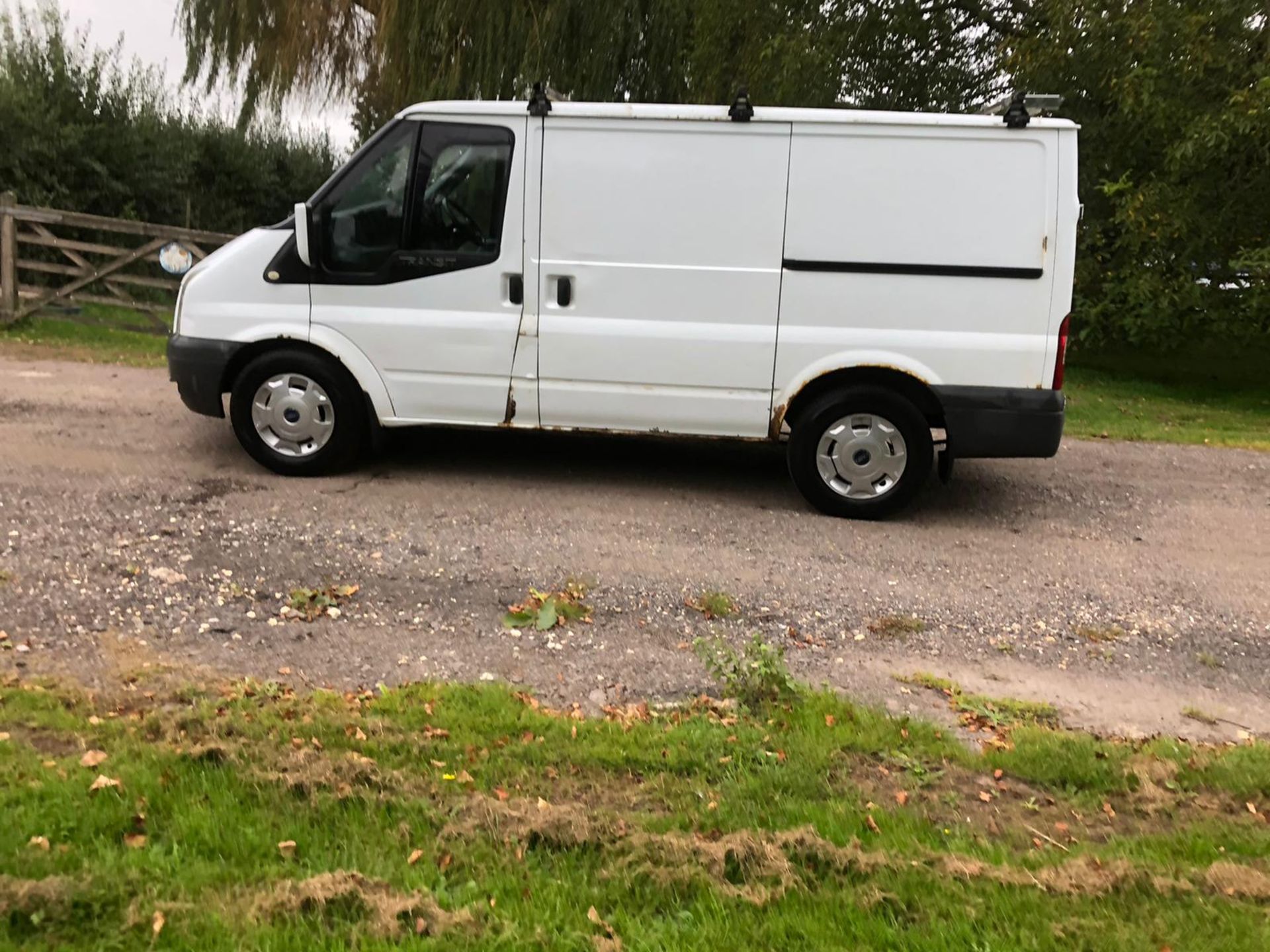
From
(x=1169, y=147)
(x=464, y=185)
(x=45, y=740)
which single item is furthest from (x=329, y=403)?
(x=1169, y=147)

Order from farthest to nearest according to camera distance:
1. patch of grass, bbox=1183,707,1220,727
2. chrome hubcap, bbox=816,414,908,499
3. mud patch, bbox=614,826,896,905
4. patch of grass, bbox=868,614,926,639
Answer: chrome hubcap, bbox=816,414,908,499 → patch of grass, bbox=868,614,926,639 → patch of grass, bbox=1183,707,1220,727 → mud patch, bbox=614,826,896,905

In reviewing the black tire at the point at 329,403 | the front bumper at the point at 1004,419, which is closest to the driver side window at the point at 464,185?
the black tire at the point at 329,403

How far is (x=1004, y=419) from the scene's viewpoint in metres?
6.03

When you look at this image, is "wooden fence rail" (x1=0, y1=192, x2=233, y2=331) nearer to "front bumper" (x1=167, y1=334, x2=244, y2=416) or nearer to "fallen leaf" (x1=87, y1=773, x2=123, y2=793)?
"front bumper" (x1=167, y1=334, x2=244, y2=416)

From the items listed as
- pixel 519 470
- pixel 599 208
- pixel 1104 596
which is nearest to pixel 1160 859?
pixel 1104 596

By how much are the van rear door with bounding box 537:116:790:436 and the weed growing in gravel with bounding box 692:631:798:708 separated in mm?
2462

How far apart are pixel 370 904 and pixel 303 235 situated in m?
4.67

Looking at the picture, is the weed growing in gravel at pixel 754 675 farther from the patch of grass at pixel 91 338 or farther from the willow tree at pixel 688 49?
the willow tree at pixel 688 49

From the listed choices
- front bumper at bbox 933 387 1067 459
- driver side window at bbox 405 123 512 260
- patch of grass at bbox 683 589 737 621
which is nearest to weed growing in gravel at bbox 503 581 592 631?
patch of grass at bbox 683 589 737 621

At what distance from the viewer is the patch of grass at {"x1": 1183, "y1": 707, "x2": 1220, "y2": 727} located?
12.8 feet

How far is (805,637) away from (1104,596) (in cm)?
175

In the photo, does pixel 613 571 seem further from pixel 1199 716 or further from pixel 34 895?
pixel 34 895

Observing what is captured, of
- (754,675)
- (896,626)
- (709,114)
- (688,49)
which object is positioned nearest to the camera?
(754,675)

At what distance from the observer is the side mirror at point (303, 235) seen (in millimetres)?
6195
